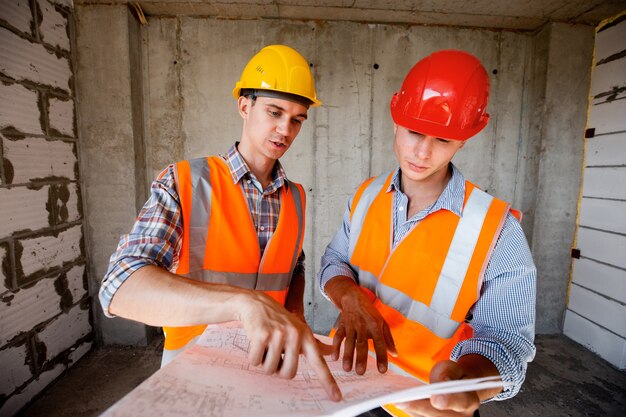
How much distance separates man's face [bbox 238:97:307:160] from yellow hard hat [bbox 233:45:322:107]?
0.07 metres

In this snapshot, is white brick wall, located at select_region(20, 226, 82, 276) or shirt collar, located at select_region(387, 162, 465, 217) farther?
white brick wall, located at select_region(20, 226, 82, 276)

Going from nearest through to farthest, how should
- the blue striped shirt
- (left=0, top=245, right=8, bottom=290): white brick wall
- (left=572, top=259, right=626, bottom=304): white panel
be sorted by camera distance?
1. the blue striped shirt
2. (left=0, top=245, right=8, bottom=290): white brick wall
3. (left=572, top=259, right=626, bottom=304): white panel

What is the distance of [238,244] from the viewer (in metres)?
1.55

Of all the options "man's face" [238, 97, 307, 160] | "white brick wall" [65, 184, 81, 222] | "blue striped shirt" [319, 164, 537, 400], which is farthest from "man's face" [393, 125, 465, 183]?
"white brick wall" [65, 184, 81, 222]

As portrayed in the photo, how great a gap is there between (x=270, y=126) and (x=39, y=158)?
2566 millimetres

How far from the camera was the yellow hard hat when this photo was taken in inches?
67.8

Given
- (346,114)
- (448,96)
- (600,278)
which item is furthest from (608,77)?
(448,96)

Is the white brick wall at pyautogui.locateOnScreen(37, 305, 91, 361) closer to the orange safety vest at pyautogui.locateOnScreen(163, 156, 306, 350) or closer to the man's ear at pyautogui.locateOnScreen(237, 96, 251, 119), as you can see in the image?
the orange safety vest at pyautogui.locateOnScreen(163, 156, 306, 350)

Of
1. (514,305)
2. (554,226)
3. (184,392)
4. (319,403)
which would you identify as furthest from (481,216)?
(554,226)

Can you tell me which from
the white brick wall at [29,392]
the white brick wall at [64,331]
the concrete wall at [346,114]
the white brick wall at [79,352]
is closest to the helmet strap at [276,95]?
the concrete wall at [346,114]

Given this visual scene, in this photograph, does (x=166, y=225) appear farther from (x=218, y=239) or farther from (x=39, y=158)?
(x=39, y=158)

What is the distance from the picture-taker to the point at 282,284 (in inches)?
69.7

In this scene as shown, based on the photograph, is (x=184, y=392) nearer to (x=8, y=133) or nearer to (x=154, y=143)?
(x=8, y=133)

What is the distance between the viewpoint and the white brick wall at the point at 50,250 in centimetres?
278
